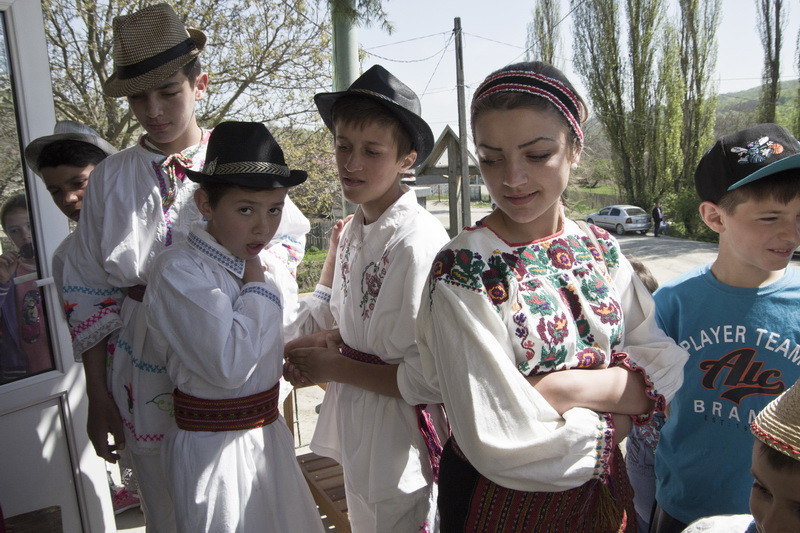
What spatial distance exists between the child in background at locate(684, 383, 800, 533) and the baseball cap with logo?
30.9 inches

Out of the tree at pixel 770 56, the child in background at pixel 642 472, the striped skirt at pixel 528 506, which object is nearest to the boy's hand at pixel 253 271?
the striped skirt at pixel 528 506

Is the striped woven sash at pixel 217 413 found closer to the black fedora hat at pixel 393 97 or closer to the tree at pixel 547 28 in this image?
the black fedora hat at pixel 393 97

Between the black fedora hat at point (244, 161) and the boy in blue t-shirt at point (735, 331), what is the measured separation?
123 cm

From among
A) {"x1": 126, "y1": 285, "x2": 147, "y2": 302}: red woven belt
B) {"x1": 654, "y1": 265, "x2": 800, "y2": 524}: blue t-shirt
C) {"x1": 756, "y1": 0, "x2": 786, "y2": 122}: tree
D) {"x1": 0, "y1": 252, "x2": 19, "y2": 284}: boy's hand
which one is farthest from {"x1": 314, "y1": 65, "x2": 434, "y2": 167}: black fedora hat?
{"x1": 756, "y1": 0, "x2": 786, "y2": 122}: tree

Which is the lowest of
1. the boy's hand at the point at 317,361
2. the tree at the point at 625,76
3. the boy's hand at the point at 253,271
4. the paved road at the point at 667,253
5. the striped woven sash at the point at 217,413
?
the paved road at the point at 667,253

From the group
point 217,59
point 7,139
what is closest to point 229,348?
point 7,139

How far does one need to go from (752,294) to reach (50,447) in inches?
106

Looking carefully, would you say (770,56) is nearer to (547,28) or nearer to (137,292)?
(547,28)

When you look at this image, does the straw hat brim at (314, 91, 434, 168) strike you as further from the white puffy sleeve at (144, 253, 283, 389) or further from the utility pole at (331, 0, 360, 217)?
the utility pole at (331, 0, 360, 217)

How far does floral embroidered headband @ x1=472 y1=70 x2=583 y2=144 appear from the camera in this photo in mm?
1246

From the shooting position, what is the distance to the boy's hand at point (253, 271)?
1.74m

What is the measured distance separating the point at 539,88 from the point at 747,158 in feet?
2.39

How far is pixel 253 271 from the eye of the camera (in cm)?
175

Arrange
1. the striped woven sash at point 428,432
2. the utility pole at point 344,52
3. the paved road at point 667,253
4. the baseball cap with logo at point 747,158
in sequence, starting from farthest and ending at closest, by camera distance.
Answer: the paved road at point 667,253, the utility pole at point 344,52, the striped woven sash at point 428,432, the baseball cap with logo at point 747,158
